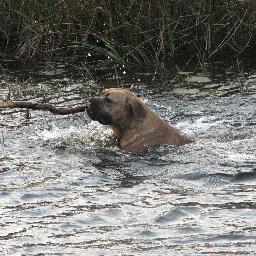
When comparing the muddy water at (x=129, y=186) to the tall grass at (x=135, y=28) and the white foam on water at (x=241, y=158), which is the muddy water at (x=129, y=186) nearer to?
the white foam on water at (x=241, y=158)

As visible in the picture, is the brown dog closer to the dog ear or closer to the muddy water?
the dog ear

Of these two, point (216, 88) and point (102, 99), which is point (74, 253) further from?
point (216, 88)

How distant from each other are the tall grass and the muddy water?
2.07 meters

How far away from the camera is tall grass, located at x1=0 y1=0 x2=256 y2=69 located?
13.9m

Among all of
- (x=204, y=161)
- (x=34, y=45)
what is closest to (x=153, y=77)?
(x=34, y=45)

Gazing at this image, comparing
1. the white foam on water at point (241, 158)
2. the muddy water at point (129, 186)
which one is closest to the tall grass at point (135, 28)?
the muddy water at point (129, 186)

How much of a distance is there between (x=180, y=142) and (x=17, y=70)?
5.07 meters

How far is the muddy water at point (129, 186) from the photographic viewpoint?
686cm

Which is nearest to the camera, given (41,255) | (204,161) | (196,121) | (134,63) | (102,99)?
(41,255)

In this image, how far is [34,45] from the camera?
47.7 feet

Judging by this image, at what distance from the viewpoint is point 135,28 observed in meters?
13.9

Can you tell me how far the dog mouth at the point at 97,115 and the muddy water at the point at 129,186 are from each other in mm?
362

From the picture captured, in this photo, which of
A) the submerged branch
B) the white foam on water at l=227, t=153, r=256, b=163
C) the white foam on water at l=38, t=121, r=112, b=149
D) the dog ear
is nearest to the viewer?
the white foam on water at l=227, t=153, r=256, b=163

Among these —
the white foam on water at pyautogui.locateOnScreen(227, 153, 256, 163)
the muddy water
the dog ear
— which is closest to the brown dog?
the dog ear
